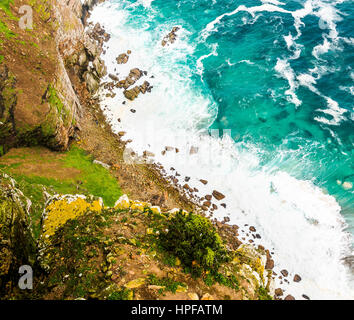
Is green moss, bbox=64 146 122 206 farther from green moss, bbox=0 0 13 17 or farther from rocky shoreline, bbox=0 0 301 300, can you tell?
green moss, bbox=0 0 13 17

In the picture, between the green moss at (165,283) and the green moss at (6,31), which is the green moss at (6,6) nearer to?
the green moss at (6,31)

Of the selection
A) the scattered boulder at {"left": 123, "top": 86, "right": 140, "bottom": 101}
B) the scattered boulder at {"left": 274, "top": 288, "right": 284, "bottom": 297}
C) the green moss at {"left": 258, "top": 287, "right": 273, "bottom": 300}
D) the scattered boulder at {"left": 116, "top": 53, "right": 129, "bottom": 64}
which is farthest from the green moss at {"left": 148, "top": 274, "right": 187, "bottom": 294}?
the scattered boulder at {"left": 116, "top": 53, "right": 129, "bottom": 64}

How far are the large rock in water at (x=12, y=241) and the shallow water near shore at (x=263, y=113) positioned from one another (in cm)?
2636

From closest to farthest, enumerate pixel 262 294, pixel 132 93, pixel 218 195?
1. pixel 262 294
2. pixel 218 195
3. pixel 132 93

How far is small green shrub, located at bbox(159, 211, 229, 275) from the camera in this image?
1917cm

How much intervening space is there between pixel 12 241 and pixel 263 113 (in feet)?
156

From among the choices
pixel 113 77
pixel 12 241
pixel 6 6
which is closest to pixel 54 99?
pixel 6 6

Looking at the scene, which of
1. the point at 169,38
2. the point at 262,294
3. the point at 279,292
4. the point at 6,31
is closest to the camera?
the point at 262,294

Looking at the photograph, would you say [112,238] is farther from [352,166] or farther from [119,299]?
[352,166]

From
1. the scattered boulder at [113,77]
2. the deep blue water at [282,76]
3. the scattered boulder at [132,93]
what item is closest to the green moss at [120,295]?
the deep blue water at [282,76]

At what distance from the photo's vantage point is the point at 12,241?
16938 mm

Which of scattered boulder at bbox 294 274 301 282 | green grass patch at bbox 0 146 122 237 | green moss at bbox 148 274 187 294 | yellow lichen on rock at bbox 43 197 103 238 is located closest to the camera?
green moss at bbox 148 274 187 294

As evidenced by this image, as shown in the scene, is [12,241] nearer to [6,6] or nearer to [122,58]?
[6,6]

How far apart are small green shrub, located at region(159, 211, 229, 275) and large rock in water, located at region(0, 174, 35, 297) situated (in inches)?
418
